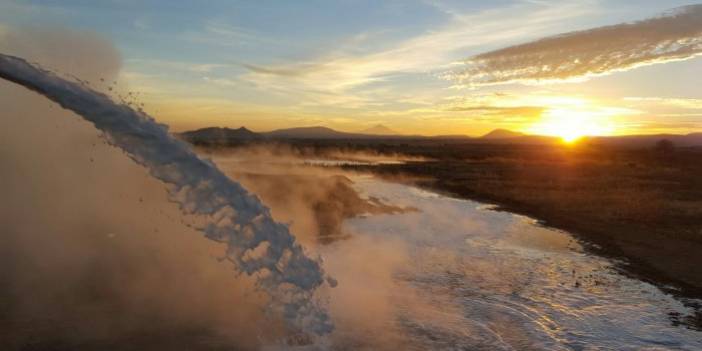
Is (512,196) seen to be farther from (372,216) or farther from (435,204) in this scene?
(372,216)

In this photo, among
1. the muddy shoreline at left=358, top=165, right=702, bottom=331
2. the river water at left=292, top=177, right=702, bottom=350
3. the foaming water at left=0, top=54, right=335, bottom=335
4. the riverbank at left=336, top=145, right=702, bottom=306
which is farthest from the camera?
the riverbank at left=336, top=145, right=702, bottom=306

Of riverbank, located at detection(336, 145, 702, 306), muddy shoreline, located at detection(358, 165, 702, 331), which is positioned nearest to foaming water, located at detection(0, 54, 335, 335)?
muddy shoreline, located at detection(358, 165, 702, 331)

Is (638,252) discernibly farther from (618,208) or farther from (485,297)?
(618,208)

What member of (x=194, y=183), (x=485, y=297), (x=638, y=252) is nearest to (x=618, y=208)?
(x=638, y=252)

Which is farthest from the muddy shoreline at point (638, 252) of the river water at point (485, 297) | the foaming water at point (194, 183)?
the foaming water at point (194, 183)

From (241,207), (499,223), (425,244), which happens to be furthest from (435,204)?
(241,207)

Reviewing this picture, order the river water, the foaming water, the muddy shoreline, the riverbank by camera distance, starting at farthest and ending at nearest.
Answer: the riverbank < the muddy shoreline < the river water < the foaming water

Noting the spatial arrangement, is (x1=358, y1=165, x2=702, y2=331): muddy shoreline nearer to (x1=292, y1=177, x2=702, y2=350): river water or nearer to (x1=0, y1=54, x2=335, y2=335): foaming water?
(x1=292, y1=177, x2=702, y2=350): river water
